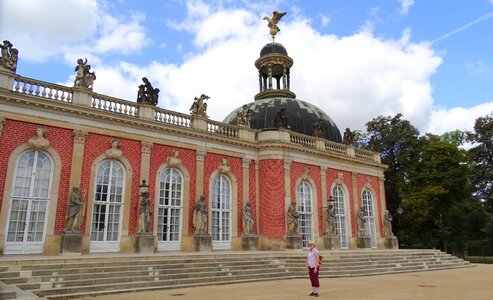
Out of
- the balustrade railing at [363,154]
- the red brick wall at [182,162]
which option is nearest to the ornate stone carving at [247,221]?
the red brick wall at [182,162]

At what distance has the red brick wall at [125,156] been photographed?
51.8 feet

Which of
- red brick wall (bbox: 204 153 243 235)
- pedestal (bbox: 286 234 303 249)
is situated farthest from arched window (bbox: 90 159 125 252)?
pedestal (bbox: 286 234 303 249)

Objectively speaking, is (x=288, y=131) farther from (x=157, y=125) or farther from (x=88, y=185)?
(x=88, y=185)

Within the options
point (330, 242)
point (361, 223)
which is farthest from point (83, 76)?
point (361, 223)

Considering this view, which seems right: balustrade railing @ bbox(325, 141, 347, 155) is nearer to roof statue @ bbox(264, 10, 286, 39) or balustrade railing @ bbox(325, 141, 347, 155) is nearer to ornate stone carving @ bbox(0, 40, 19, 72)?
roof statue @ bbox(264, 10, 286, 39)

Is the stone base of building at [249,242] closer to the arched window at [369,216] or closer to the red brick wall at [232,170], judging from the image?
the red brick wall at [232,170]

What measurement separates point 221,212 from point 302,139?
697cm

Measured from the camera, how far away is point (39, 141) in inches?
583

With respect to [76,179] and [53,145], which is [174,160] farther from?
[53,145]

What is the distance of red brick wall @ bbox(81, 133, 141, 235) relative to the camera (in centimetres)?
1580

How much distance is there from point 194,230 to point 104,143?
574cm

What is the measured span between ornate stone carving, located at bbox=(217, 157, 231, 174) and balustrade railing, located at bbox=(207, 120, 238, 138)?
154 cm

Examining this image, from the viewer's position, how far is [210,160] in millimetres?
19812

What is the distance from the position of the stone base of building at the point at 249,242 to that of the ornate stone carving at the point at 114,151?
7592mm
